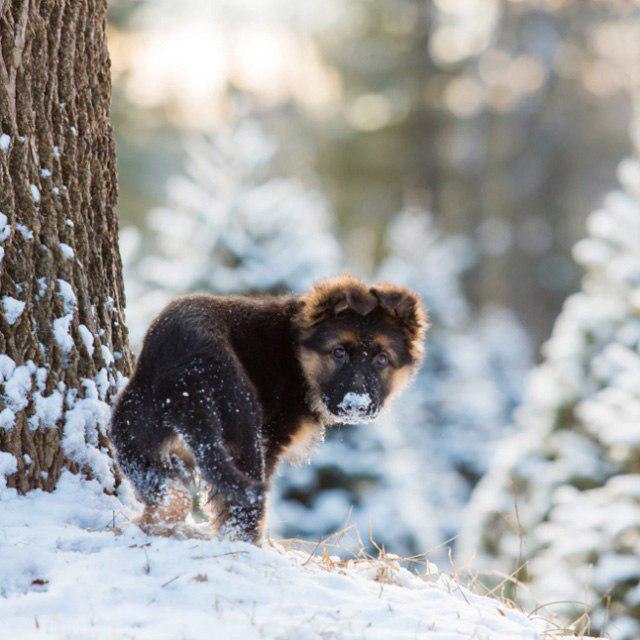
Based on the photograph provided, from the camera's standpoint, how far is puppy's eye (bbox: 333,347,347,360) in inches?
233

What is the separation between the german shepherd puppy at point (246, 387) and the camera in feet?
16.2

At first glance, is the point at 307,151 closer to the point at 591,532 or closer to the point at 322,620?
the point at 591,532

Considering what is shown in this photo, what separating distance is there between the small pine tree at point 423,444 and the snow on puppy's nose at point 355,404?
60cm

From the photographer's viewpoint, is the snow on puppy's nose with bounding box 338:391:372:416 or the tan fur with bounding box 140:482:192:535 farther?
the snow on puppy's nose with bounding box 338:391:372:416

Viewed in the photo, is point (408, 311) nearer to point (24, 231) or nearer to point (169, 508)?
point (169, 508)

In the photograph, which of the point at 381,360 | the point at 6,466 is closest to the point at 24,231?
the point at 6,466

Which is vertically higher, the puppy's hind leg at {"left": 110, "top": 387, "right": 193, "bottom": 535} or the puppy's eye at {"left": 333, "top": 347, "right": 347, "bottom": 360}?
the puppy's eye at {"left": 333, "top": 347, "right": 347, "bottom": 360}

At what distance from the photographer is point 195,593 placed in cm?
415

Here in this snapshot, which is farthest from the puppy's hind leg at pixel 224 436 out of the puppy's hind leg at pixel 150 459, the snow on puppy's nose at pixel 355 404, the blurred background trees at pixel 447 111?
the blurred background trees at pixel 447 111

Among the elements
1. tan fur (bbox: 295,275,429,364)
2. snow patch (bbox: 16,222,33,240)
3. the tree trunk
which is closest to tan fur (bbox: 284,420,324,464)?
tan fur (bbox: 295,275,429,364)

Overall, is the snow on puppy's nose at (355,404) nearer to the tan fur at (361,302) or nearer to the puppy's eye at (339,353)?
the puppy's eye at (339,353)

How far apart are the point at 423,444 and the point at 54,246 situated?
470 inches

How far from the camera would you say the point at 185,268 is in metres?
11.3

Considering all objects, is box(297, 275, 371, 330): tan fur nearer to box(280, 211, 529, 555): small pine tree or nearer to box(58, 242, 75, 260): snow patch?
box(280, 211, 529, 555): small pine tree
